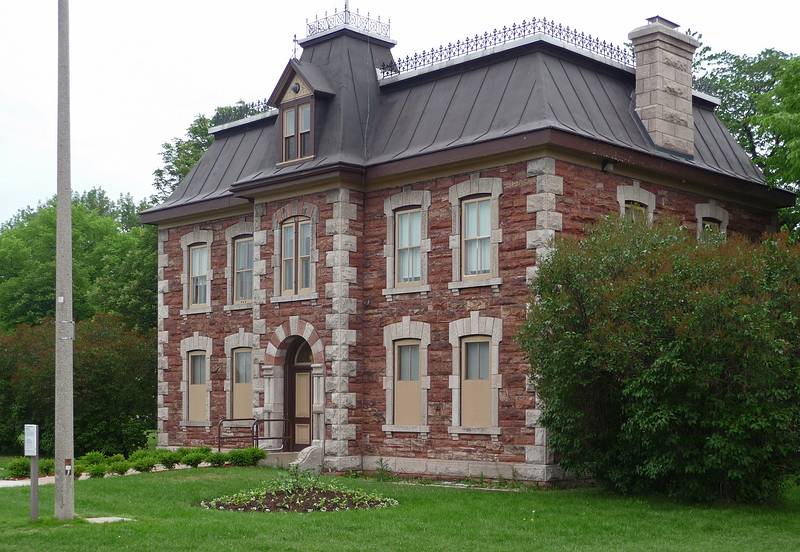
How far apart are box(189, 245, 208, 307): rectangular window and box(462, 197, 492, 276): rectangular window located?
8.80 meters

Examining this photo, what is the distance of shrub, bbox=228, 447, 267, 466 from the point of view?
24062mm

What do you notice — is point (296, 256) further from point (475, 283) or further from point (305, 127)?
point (475, 283)

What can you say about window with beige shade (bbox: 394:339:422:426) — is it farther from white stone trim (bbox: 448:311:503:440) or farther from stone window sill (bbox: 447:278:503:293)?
stone window sill (bbox: 447:278:503:293)

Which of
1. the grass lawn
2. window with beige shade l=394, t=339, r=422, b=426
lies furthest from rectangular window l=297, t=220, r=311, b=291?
the grass lawn

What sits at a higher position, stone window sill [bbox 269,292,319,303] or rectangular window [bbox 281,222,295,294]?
rectangular window [bbox 281,222,295,294]

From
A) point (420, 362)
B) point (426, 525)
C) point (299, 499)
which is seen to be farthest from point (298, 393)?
point (426, 525)

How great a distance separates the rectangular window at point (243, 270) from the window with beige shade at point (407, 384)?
5.45 metres

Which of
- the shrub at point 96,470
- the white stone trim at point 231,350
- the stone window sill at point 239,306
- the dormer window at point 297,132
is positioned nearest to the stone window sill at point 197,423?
the white stone trim at point 231,350

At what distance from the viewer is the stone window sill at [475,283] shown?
21969 mm

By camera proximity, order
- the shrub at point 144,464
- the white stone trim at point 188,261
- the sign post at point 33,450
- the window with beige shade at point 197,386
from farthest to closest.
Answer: the white stone trim at point 188,261, the window with beige shade at point 197,386, the shrub at point 144,464, the sign post at point 33,450

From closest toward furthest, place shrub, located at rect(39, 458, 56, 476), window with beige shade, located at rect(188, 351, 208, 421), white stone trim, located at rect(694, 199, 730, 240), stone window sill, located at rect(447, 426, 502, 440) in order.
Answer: stone window sill, located at rect(447, 426, 502, 440)
shrub, located at rect(39, 458, 56, 476)
white stone trim, located at rect(694, 199, 730, 240)
window with beige shade, located at rect(188, 351, 208, 421)

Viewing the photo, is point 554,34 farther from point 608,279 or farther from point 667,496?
point 667,496

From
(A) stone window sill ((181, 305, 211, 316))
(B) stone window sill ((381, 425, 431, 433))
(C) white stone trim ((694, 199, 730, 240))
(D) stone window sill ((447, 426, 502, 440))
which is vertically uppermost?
(C) white stone trim ((694, 199, 730, 240))

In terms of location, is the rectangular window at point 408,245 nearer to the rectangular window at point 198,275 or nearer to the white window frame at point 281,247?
the white window frame at point 281,247
